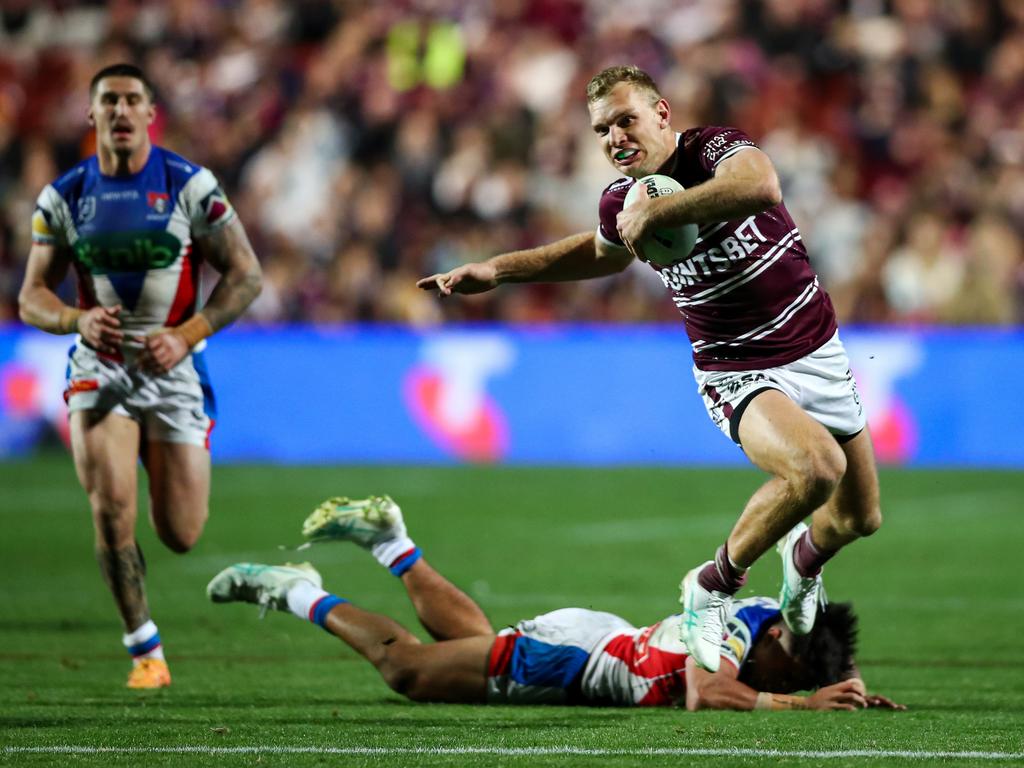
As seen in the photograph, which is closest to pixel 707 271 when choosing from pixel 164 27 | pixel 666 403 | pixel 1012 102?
pixel 666 403

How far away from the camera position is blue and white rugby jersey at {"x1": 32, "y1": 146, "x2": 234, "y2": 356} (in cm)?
790

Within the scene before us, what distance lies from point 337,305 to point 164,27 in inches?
227

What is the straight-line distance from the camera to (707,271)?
6770 mm

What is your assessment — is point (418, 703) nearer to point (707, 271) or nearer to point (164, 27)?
point (707, 271)

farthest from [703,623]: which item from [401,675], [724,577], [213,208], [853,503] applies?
[213,208]

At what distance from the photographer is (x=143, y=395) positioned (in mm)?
7961

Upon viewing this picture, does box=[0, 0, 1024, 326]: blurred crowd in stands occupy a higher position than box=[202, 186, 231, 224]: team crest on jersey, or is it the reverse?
box=[0, 0, 1024, 326]: blurred crowd in stands

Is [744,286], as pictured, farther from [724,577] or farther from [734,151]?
[724,577]

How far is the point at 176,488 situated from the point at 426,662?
1.68m

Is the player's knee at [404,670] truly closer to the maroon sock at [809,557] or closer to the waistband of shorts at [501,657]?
the waistband of shorts at [501,657]

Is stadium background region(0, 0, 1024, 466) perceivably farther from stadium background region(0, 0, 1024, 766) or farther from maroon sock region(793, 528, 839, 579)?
maroon sock region(793, 528, 839, 579)

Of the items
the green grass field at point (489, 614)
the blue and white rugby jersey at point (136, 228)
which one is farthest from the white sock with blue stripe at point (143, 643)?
the blue and white rugby jersey at point (136, 228)

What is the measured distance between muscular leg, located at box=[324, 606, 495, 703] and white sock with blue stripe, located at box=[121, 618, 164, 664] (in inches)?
43.3

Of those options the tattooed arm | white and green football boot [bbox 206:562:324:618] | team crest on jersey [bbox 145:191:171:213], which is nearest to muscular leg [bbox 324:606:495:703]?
white and green football boot [bbox 206:562:324:618]
